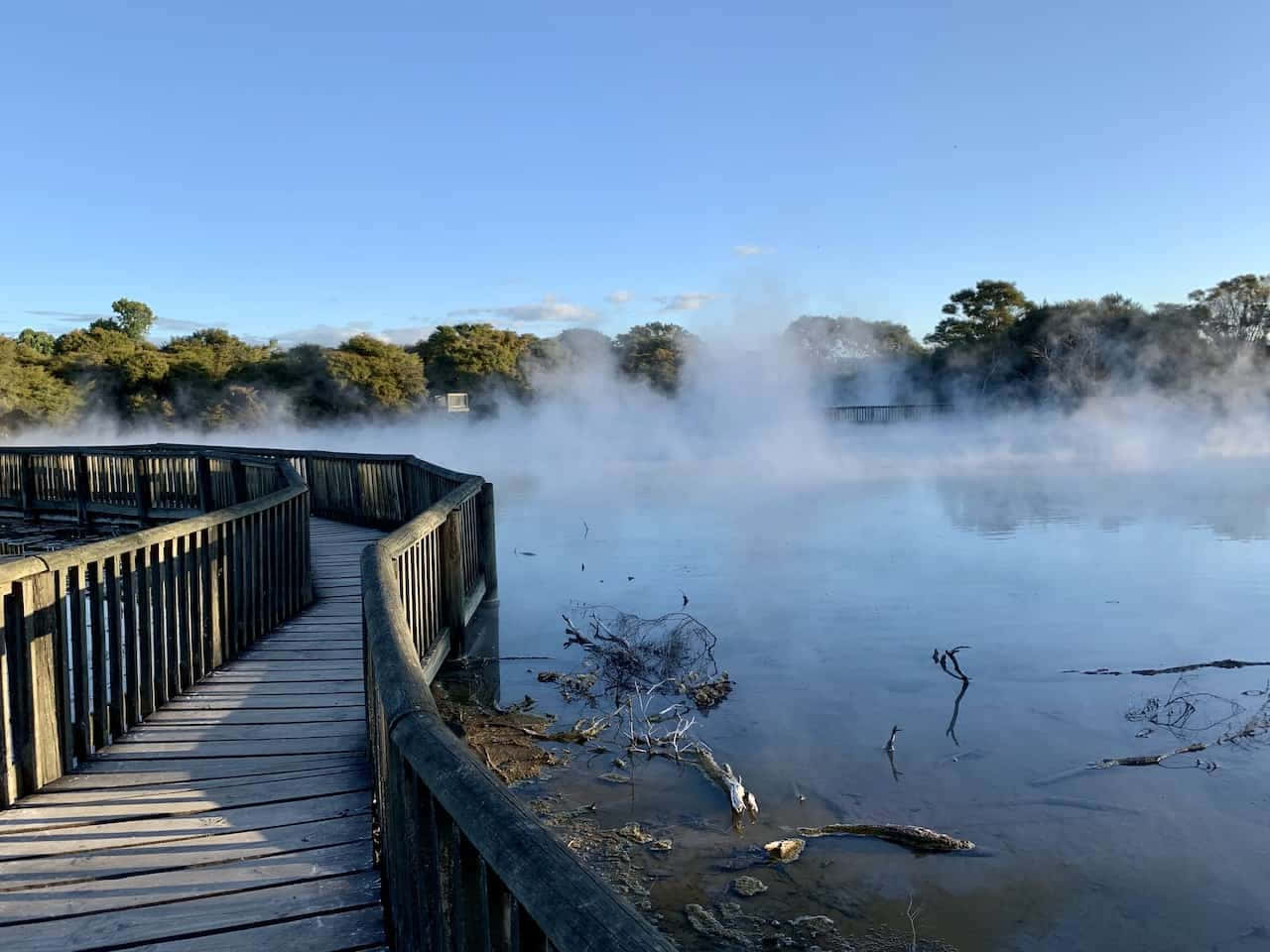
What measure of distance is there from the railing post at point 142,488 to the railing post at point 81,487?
1466mm

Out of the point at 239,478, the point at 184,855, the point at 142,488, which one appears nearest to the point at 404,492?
the point at 239,478

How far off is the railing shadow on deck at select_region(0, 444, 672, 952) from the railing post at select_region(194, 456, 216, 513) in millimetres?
27

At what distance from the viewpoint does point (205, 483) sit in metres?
11.4

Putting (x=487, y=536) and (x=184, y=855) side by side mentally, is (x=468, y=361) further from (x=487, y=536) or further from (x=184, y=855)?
(x=184, y=855)

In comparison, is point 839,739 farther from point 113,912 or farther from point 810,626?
point 113,912

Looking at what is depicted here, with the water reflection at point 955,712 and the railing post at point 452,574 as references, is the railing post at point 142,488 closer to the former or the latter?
the railing post at point 452,574

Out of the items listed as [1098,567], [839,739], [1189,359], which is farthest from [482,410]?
[839,739]

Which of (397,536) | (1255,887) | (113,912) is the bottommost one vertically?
(1255,887)

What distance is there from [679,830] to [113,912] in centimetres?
298

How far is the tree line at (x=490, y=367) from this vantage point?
46875 mm

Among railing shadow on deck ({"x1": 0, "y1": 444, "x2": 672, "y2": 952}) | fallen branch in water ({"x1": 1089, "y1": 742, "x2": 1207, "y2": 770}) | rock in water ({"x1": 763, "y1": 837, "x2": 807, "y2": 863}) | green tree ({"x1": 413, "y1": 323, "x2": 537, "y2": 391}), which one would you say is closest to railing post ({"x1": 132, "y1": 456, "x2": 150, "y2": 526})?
railing shadow on deck ({"x1": 0, "y1": 444, "x2": 672, "y2": 952})

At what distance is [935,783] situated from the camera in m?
5.71

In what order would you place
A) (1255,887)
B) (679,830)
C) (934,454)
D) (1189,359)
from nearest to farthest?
(1255,887), (679,830), (934,454), (1189,359)

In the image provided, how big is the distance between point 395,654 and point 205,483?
9.99 metres
